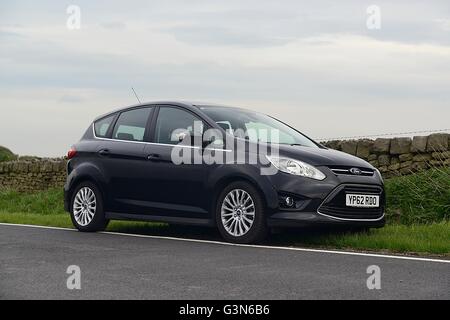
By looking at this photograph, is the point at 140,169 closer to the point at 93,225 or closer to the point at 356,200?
the point at 93,225

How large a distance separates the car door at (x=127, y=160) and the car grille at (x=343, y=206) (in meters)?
2.70

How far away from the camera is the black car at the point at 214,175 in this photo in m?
9.09

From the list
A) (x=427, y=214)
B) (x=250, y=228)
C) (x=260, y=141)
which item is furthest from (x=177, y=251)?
(x=427, y=214)

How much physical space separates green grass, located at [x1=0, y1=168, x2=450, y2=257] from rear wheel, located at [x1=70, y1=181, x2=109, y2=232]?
60 cm

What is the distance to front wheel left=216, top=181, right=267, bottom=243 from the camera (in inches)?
360

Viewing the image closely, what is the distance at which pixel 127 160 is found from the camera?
10.7 meters

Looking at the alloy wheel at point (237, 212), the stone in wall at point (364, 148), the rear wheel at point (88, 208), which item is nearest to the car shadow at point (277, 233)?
the alloy wheel at point (237, 212)

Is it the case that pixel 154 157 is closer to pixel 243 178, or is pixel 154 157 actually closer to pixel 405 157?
pixel 243 178

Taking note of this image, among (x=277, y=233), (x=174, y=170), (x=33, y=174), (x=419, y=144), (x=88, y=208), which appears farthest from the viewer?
(x=33, y=174)

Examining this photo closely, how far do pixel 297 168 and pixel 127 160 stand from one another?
2.73 m

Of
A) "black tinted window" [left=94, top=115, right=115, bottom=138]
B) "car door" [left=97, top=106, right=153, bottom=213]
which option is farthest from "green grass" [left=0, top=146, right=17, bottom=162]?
"car door" [left=97, top=106, right=153, bottom=213]

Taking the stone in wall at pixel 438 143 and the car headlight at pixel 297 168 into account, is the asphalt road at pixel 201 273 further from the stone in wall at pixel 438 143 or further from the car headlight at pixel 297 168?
the stone in wall at pixel 438 143

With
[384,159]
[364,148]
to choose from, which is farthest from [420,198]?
[364,148]

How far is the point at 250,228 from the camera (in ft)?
30.5
